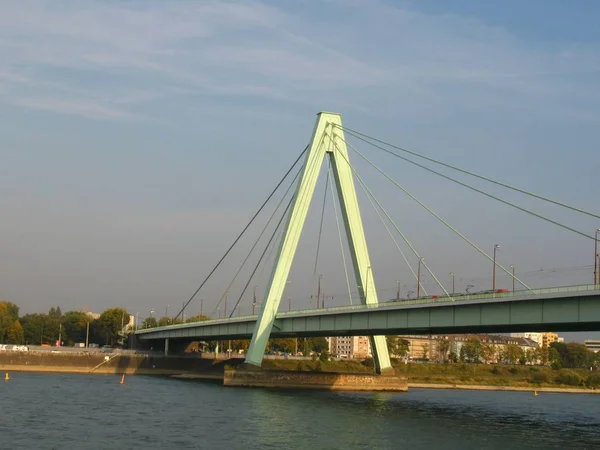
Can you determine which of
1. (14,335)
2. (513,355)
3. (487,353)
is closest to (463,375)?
(513,355)

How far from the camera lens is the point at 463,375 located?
112062mm

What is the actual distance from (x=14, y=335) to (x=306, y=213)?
91.3 meters

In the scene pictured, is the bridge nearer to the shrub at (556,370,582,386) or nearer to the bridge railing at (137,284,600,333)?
the bridge railing at (137,284,600,333)

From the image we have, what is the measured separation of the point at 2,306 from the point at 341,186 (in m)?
105

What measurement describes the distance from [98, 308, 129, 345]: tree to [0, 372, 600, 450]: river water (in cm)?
7500

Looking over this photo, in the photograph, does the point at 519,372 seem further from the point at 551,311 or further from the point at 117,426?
the point at 117,426

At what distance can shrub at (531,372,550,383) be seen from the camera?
11044 centimetres

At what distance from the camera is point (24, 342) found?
150 meters

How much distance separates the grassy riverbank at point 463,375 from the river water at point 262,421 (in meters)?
35.2

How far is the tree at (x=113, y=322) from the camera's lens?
142 metres

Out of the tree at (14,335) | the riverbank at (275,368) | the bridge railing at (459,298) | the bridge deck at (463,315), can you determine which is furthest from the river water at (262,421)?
the tree at (14,335)

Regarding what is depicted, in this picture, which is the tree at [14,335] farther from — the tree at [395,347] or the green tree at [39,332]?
the tree at [395,347]

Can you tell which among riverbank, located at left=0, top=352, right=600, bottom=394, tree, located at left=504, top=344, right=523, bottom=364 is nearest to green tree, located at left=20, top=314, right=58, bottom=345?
riverbank, located at left=0, top=352, right=600, bottom=394

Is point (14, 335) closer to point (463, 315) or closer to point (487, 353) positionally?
point (487, 353)
